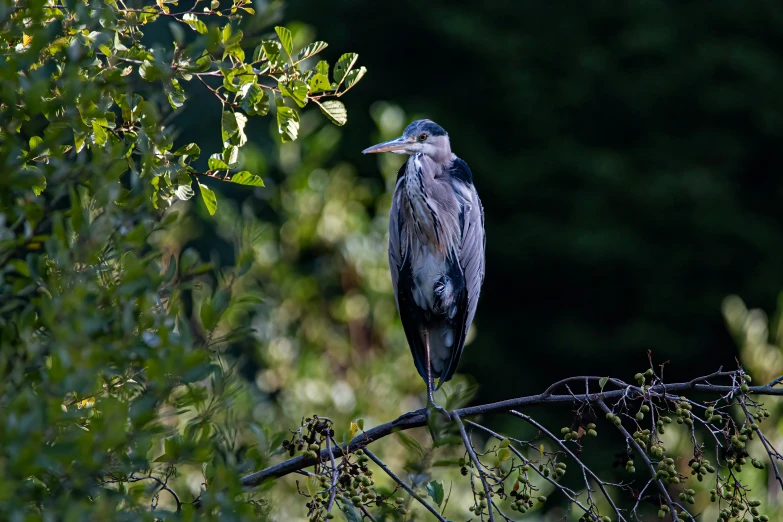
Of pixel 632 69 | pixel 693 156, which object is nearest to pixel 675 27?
pixel 632 69

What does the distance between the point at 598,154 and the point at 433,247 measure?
24.0ft

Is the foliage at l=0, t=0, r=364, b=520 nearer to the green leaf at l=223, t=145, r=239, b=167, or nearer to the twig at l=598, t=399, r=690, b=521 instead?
the green leaf at l=223, t=145, r=239, b=167

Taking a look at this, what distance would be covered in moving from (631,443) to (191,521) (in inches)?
37.8

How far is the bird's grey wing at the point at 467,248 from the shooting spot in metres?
3.37

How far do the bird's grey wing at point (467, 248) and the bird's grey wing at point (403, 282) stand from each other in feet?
0.45

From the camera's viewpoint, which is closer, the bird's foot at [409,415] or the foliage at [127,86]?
the foliage at [127,86]

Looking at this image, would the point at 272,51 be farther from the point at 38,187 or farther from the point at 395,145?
the point at 395,145

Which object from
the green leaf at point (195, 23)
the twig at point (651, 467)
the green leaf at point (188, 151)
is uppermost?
the green leaf at point (195, 23)

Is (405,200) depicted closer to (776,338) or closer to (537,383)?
(776,338)

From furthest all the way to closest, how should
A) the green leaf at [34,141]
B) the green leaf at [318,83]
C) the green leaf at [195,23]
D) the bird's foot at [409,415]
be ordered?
1. the bird's foot at [409,415]
2. the green leaf at [318,83]
3. the green leaf at [195,23]
4. the green leaf at [34,141]

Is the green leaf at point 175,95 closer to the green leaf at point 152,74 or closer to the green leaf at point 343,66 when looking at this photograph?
the green leaf at point 152,74

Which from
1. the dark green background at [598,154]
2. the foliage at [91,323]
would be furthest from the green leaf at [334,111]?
the dark green background at [598,154]

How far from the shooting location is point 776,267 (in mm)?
9492

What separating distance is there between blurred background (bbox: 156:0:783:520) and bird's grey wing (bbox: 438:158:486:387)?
5.67 m
